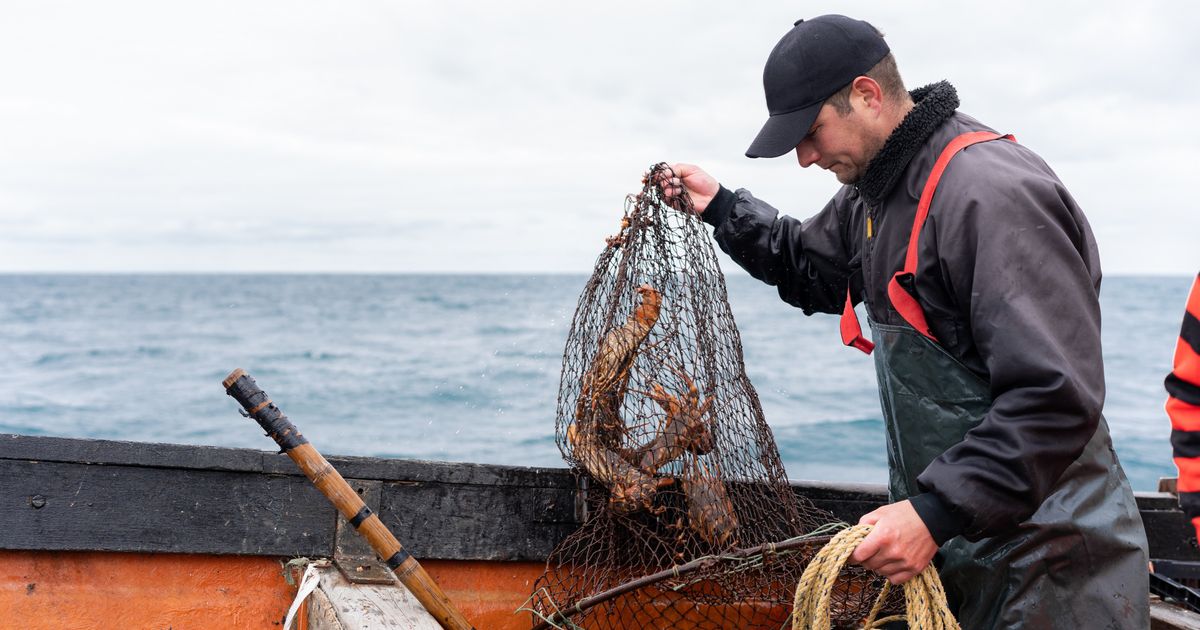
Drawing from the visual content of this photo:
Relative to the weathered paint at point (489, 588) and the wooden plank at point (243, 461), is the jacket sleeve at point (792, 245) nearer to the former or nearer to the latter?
the wooden plank at point (243, 461)

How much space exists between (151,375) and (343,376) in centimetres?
621

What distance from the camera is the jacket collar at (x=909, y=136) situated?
8.05ft

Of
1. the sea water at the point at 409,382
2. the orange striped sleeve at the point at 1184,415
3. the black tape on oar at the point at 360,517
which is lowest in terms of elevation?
the sea water at the point at 409,382

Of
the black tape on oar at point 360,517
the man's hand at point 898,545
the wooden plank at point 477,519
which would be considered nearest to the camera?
the man's hand at point 898,545

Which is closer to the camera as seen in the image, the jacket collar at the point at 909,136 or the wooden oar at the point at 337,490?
the jacket collar at the point at 909,136

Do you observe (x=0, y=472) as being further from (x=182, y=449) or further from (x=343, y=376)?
(x=343, y=376)

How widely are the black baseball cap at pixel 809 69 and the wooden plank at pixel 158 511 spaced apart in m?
1.92

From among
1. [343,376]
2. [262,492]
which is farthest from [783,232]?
[343,376]

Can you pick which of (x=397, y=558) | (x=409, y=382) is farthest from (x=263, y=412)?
(x=409, y=382)

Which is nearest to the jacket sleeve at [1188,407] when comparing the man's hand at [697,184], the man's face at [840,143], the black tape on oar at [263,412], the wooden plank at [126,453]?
the man's face at [840,143]

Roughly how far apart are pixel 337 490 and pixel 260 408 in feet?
1.08

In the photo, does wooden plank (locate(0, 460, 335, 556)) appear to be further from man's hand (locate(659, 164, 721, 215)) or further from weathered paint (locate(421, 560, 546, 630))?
man's hand (locate(659, 164, 721, 215))

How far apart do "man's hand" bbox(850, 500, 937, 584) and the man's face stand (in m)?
0.92

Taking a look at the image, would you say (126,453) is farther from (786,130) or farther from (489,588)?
(786,130)
